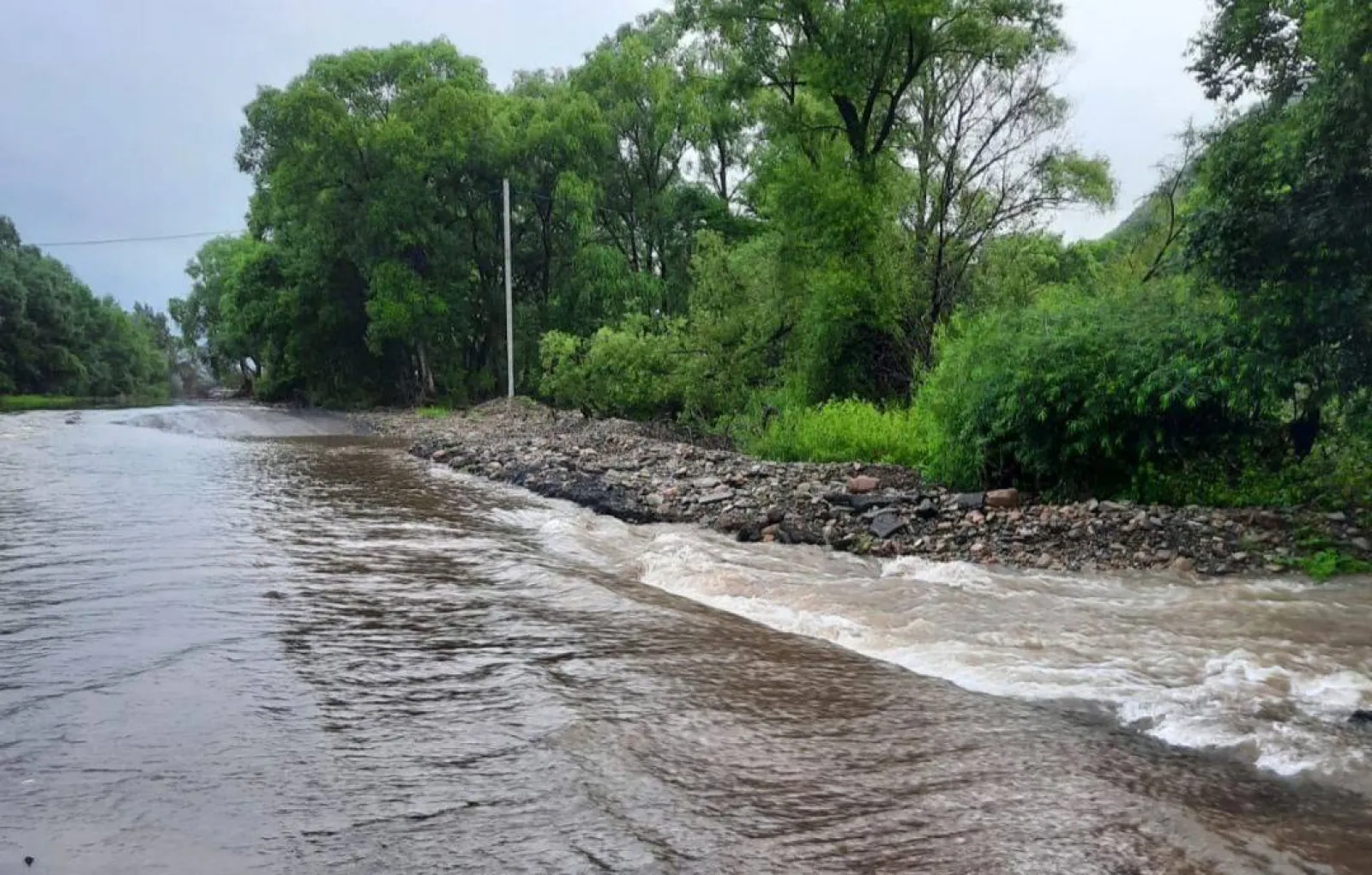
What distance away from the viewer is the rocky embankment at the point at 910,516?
29.4 feet

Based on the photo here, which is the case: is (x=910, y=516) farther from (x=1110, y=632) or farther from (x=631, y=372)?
(x=631, y=372)

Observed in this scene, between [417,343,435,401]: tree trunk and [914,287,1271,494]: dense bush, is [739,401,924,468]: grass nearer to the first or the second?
[914,287,1271,494]: dense bush

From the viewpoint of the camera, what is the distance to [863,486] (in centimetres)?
1201

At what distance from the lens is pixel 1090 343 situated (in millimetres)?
10531

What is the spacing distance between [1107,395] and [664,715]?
283 inches

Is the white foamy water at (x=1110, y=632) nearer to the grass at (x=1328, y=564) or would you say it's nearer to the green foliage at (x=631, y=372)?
the grass at (x=1328, y=564)

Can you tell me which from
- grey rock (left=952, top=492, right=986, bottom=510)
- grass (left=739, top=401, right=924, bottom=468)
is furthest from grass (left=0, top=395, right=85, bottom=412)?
grey rock (left=952, top=492, right=986, bottom=510)

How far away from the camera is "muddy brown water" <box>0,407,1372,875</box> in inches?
146

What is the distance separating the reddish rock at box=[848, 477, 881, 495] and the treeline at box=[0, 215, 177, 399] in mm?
64907

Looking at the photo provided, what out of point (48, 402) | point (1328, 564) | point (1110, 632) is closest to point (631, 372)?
point (1328, 564)

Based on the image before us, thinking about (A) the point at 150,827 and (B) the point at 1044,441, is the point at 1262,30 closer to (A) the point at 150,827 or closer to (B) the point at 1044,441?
(B) the point at 1044,441

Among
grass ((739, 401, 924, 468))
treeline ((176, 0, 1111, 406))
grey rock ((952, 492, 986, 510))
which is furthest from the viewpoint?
treeline ((176, 0, 1111, 406))

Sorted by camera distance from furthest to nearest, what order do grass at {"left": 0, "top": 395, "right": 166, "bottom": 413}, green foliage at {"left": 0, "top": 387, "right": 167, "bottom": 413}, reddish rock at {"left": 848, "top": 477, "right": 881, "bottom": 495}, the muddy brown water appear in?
grass at {"left": 0, "top": 395, "right": 166, "bottom": 413}, green foliage at {"left": 0, "top": 387, "right": 167, "bottom": 413}, reddish rock at {"left": 848, "top": 477, "right": 881, "bottom": 495}, the muddy brown water

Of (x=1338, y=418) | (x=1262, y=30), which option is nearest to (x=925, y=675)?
(x=1338, y=418)
